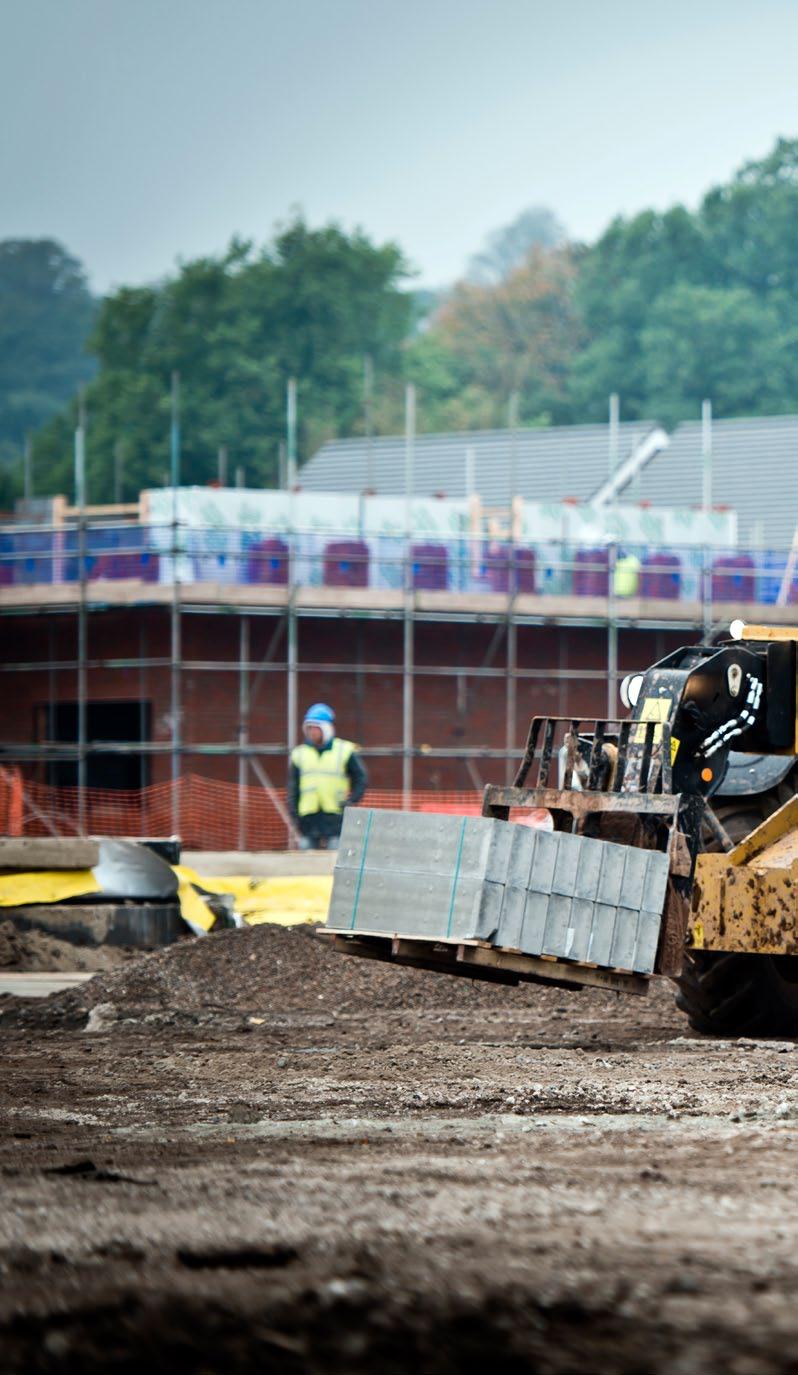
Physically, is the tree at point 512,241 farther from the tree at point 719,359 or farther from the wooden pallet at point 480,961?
the wooden pallet at point 480,961

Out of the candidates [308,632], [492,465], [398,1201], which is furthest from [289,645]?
[398,1201]

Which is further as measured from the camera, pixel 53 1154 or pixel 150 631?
pixel 150 631

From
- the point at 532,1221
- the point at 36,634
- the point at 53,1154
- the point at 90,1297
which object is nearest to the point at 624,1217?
the point at 532,1221

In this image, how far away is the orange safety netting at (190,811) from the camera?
32562 mm

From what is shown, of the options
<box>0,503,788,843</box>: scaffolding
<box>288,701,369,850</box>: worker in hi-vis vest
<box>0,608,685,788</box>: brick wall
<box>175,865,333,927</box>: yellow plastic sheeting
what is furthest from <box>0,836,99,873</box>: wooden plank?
<box>0,608,685,788</box>: brick wall

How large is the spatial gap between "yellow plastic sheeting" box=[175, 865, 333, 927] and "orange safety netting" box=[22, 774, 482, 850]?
9.66 meters

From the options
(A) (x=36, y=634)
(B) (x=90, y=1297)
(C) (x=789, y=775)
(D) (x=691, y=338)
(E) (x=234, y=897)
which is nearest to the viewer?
(B) (x=90, y=1297)

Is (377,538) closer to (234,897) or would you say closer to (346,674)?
(346,674)

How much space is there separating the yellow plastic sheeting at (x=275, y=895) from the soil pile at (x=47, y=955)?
1825mm

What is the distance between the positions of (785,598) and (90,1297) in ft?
104

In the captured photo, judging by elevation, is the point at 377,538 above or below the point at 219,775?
above

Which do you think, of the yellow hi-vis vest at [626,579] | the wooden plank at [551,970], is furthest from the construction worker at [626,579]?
the wooden plank at [551,970]

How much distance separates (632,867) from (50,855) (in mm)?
7563

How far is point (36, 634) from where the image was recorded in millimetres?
36500
